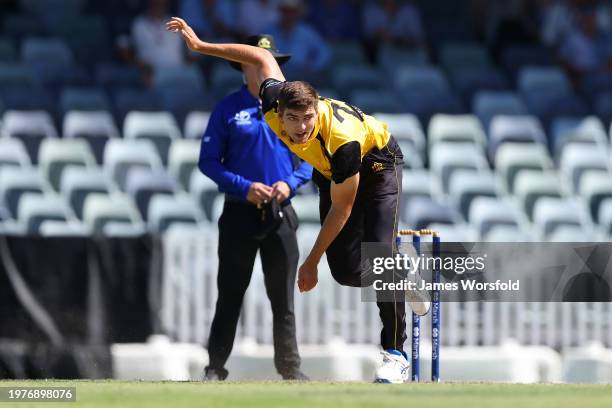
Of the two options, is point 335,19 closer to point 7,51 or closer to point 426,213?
point 7,51

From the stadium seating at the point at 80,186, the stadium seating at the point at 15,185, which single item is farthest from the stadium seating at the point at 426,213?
the stadium seating at the point at 15,185

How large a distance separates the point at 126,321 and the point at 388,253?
3.34 m

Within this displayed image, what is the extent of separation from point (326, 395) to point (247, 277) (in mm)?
2058

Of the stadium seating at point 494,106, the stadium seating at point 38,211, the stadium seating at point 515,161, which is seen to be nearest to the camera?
the stadium seating at point 38,211

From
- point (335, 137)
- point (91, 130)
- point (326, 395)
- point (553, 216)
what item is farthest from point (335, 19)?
point (326, 395)

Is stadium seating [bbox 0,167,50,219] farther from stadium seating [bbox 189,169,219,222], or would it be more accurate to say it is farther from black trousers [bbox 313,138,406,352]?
black trousers [bbox 313,138,406,352]

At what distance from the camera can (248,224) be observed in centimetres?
942

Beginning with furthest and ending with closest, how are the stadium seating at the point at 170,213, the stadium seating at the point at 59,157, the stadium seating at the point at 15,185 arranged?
the stadium seating at the point at 59,157 < the stadium seating at the point at 15,185 < the stadium seating at the point at 170,213

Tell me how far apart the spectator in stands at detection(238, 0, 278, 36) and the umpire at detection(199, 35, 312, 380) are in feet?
21.8

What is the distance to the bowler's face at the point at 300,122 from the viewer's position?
779 centimetres

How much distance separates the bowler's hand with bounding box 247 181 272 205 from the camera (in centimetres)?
923

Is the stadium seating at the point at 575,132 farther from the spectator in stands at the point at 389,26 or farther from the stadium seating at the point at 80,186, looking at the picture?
the stadium seating at the point at 80,186

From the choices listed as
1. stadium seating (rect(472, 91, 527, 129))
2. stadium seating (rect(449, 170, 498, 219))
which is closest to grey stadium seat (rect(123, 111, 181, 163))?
stadium seating (rect(449, 170, 498, 219))

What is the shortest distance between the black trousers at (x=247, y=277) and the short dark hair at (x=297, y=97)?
64.0 inches
